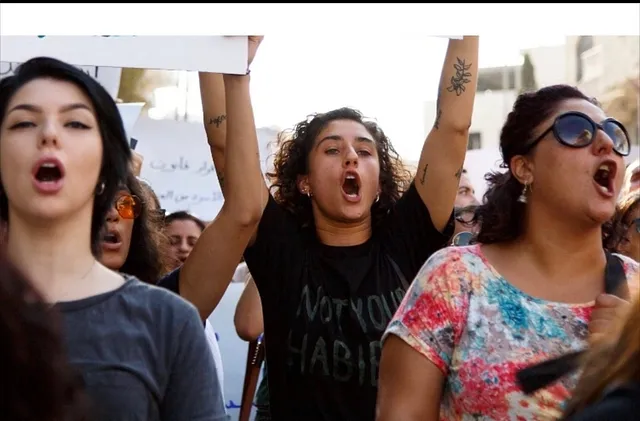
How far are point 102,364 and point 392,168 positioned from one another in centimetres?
203

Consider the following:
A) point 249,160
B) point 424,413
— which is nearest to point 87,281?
point 424,413

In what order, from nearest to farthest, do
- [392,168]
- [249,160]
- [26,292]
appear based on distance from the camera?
[26,292] → [249,160] → [392,168]

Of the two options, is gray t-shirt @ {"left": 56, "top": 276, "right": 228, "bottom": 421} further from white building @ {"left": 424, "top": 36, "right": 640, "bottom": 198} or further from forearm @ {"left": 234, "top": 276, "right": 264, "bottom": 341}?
white building @ {"left": 424, "top": 36, "right": 640, "bottom": 198}

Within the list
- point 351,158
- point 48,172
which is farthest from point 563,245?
point 48,172

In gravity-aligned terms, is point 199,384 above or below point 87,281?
below

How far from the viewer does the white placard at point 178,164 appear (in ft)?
22.7

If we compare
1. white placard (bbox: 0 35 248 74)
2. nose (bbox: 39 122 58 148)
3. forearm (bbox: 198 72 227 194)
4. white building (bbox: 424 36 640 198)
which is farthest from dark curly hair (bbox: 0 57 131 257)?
white building (bbox: 424 36 640 198)

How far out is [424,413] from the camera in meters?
2.70

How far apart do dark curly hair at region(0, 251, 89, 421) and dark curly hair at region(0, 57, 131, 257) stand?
462mm

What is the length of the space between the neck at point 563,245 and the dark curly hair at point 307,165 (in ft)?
2.80

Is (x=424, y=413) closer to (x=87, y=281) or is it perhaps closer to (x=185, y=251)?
(x=87, y=281)

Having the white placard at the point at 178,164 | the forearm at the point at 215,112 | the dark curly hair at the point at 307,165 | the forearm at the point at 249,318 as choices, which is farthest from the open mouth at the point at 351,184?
the white placard at the point at 178,164

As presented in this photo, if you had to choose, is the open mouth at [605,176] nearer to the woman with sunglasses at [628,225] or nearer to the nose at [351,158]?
the woman with sunglasses at [628,225]

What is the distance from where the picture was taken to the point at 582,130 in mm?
2904
